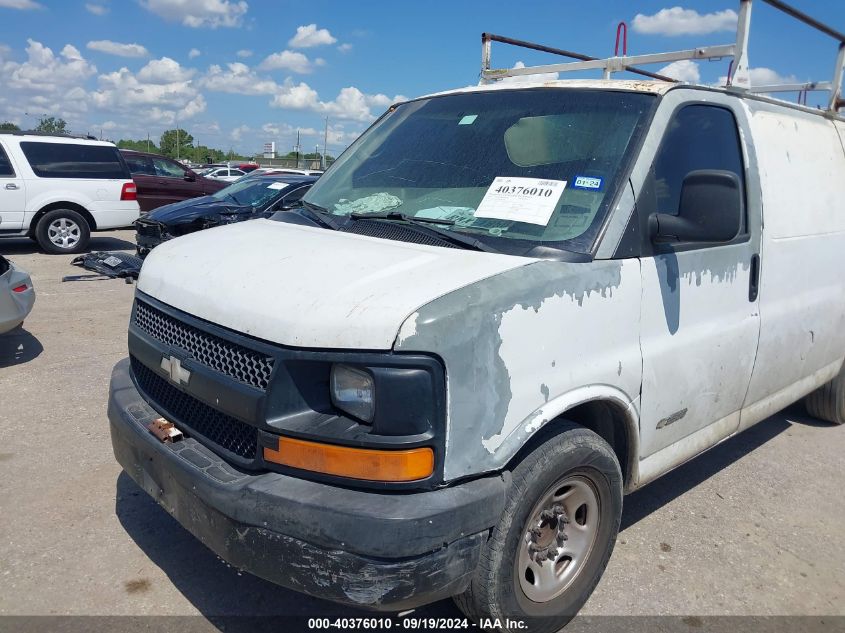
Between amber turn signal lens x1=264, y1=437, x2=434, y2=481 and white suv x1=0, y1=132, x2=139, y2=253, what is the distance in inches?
454

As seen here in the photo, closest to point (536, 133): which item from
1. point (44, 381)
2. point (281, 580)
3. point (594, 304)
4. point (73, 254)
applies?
point (594, 304)

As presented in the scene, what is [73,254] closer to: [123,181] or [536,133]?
[123,181]

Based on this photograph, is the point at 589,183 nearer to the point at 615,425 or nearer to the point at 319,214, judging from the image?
the point at 615,425

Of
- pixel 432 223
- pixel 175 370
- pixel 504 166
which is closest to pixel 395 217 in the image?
pixel 432 223

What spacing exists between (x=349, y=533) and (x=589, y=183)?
5.50ft

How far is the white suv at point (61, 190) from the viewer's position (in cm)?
1153

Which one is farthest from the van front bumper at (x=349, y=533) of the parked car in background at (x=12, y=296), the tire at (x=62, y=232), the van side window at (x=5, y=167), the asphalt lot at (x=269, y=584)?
the van side window at (x=5, y=167)

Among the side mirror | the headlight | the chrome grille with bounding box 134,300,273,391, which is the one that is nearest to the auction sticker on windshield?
the side mirror

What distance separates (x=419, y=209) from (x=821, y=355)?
9.59 ft

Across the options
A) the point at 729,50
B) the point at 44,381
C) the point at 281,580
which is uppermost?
the point at 729,50

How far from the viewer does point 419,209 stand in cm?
310

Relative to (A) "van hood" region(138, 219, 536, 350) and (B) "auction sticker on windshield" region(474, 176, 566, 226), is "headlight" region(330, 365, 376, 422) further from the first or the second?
(B) "auction sticker on windshield" region(474, 176, 566, 226)

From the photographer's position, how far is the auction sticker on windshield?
2.76 metres

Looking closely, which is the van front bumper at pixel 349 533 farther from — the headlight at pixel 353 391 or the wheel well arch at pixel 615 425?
the wheel well arch at pixel 615 425
